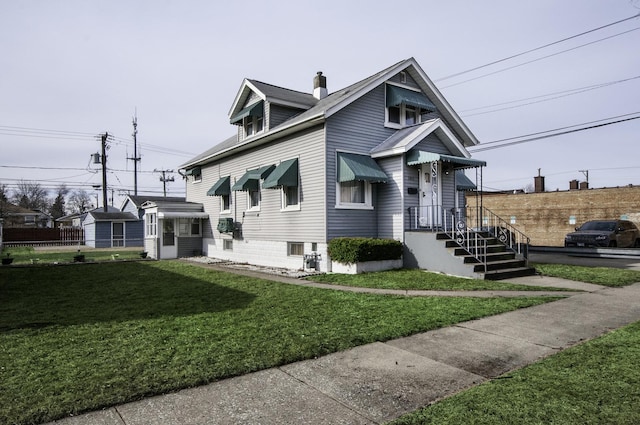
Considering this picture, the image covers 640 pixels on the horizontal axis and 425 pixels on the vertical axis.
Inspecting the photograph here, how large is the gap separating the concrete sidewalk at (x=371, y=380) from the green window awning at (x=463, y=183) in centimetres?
1025

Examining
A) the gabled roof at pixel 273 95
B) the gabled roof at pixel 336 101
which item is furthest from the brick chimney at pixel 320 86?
the gabled roof at pixel 336 101

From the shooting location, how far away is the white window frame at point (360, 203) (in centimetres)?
1454

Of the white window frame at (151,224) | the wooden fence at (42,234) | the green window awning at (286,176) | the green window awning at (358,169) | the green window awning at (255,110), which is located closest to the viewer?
the green window awning at (358,169)

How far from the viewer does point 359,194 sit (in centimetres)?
1525

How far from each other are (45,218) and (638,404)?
84669 mm

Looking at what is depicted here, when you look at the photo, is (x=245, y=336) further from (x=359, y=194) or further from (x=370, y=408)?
(x=359, y=194)

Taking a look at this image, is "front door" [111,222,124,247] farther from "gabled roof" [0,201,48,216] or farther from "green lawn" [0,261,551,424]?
"gabled roof" [0,201,48,216]

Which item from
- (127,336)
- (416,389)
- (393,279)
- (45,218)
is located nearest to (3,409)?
(127,336)

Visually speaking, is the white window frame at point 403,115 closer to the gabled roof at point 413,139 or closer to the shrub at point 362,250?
the gabled roof at point 413,139

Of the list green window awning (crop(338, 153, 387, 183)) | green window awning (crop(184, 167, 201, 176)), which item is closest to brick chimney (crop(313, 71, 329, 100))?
green window awning (crop(338, 153, 387, 183))

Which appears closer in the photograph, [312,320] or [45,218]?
[312,320]

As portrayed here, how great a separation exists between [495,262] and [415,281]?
3.24m

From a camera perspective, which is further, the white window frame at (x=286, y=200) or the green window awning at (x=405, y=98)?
the green window awning at (x=405, y=98)

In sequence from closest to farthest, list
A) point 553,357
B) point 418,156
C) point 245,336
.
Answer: point 553,357 < point 245,336 < point 418,156
